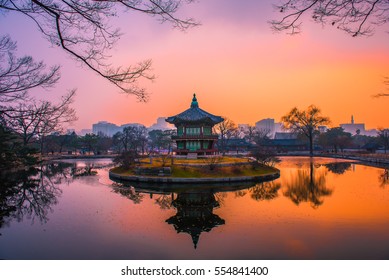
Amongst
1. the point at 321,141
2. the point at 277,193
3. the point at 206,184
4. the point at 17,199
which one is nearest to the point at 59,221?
the point at 17,199

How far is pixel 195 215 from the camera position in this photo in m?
16.3

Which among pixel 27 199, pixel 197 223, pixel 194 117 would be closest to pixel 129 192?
pixel 27 199

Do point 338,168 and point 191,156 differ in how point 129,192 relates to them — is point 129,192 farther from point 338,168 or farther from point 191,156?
point 338,168

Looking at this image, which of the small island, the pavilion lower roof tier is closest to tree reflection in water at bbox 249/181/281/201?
the small island

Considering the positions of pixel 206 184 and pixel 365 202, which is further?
pixel 206 184

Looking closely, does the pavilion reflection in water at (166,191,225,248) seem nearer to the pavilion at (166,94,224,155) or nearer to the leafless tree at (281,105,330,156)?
the pavilion at (166,94,224,155)

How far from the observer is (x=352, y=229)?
13.5 m

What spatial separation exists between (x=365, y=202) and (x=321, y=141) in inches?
3095

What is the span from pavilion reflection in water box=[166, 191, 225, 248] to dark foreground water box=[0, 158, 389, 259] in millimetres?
53

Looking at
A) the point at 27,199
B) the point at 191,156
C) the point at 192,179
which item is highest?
the point at 191,156

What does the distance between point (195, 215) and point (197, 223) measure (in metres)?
1.57

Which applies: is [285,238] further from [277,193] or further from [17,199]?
[17,199]

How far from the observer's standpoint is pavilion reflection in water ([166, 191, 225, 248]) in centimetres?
1368

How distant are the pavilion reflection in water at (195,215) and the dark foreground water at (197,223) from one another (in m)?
0.05
